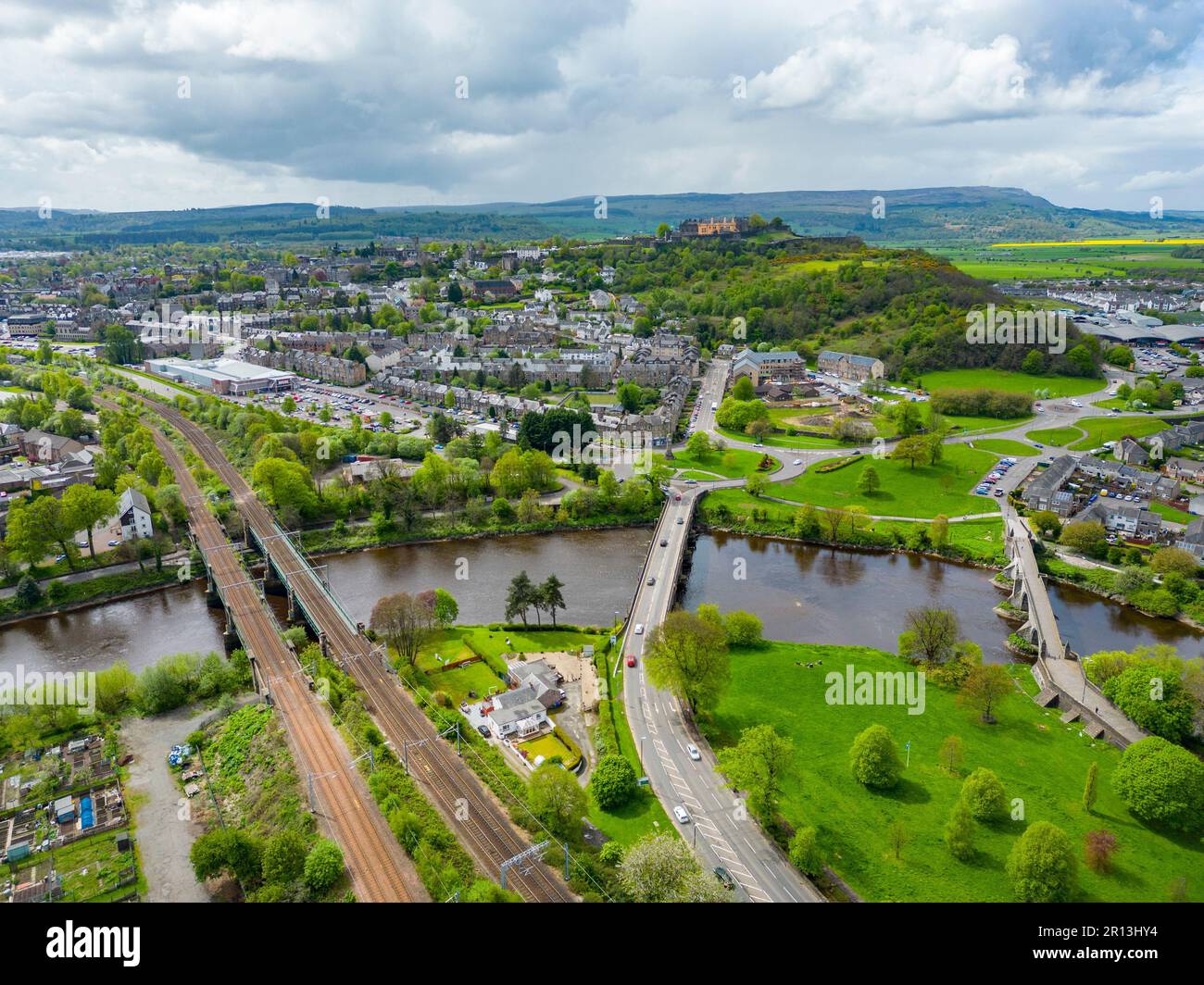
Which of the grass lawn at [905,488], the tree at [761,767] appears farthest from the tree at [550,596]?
the grass lawn at [905,488]

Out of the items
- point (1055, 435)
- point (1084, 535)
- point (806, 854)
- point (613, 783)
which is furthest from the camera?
point (1055, 435)

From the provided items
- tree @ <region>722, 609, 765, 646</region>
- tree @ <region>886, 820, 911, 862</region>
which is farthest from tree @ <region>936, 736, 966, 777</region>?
tree @ <region>722, 609, 765, 646</region>

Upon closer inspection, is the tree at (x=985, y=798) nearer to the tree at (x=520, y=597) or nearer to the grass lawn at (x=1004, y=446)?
the tree at (x=520, y=597)

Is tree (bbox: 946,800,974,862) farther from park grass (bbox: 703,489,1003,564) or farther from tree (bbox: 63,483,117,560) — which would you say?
tree (bbox: 63,483,117,560)

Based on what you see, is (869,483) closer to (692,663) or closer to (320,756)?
(692,663)

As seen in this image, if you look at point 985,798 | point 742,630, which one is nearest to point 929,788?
point 985,798
